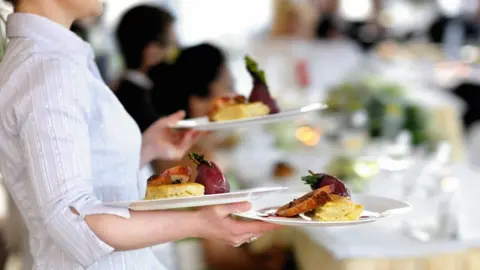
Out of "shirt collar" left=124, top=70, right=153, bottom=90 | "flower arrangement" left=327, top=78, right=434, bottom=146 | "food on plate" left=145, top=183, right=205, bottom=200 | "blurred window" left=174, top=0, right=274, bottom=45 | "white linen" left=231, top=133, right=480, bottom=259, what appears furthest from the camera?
"blurred window" left=174, top=0, right=274, bottom=45

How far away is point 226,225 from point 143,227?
128mm

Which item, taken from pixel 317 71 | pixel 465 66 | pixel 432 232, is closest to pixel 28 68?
pixel 432 232

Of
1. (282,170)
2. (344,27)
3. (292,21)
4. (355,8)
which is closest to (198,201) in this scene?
(282,170)

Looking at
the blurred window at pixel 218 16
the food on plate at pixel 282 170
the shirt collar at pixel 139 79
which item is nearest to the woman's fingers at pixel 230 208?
the shirt collar at pixel 139 79

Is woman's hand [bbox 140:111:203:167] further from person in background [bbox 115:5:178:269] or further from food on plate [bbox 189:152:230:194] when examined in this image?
person in background [bbox 115:5:178:269]

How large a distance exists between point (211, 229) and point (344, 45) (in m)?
5.99

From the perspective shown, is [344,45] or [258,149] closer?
[258,149]

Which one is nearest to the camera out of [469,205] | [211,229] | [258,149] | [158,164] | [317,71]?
[211,229]

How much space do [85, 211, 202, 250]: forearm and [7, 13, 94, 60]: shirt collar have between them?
0.32m

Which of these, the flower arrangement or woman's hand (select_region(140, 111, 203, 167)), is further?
the flower arrangement

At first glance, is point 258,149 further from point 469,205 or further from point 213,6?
point 213,6

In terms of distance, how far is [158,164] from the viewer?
2.95 metres

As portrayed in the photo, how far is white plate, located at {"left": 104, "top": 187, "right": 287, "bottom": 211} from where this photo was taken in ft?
3.80

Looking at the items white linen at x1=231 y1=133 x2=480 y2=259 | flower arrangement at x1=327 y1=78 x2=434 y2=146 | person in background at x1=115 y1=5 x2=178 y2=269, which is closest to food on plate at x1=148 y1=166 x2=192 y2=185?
white linen at x1=231 y1=133 x2=480 y2=259
